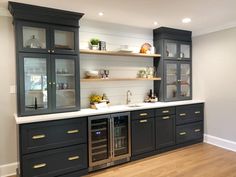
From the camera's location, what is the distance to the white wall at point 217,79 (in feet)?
12.8

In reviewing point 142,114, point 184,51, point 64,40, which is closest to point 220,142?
point 142,114

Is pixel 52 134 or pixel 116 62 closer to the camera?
pixel 52 134

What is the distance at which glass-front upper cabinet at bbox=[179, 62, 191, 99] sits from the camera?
4.56m

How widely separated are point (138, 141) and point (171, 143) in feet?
2.72

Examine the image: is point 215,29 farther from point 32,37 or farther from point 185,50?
point 32,37

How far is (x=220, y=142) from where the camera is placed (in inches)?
162

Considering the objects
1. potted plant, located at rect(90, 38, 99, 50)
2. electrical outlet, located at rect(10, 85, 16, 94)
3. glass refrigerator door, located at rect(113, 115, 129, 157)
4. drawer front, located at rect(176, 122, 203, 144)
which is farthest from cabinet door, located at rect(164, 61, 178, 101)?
electrical outlet, located at rect(10, 85, 16, 94)

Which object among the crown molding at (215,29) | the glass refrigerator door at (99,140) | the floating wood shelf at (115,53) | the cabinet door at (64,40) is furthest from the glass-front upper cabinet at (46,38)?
the crown molding at (215,29)

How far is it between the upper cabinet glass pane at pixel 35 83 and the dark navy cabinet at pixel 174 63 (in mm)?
2401

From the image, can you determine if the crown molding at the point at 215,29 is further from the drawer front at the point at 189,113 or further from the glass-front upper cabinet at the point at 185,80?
the drawer front at the point at 189,113

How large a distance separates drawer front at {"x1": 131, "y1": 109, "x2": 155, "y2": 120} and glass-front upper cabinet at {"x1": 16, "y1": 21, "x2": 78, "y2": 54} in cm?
146

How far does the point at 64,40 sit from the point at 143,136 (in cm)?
214

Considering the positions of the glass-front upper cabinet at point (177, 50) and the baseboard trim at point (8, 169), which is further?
the glass-front upper cabinet at point (177, 50)

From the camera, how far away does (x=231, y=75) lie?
388 cm
